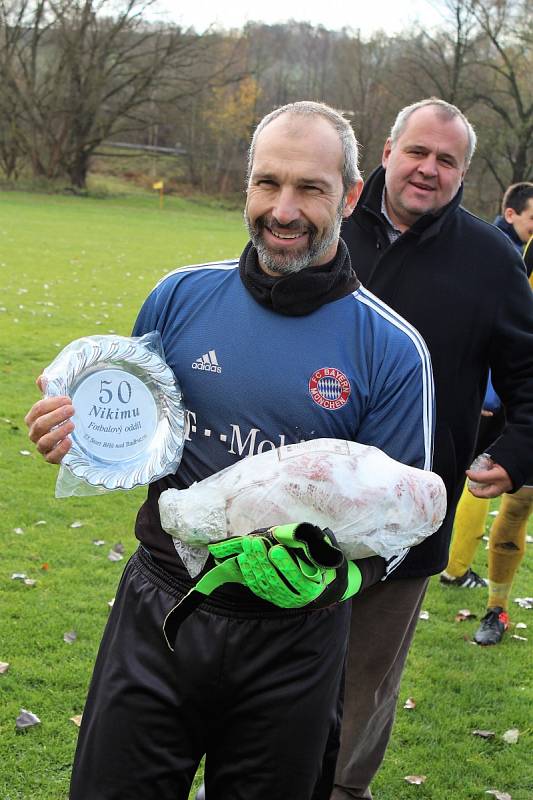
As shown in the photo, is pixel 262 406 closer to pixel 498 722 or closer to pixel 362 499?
pixel 362 499

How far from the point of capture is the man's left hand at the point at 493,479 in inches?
141

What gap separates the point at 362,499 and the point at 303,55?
83.5 meters

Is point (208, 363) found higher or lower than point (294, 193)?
lower

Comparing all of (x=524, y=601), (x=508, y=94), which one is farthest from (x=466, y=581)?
(x=508, y=94)

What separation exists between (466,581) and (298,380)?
15.1 ft

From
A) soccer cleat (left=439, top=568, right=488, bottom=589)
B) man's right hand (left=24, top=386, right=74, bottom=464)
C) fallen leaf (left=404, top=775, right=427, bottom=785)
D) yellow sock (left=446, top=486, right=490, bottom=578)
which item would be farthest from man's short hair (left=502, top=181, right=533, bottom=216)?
man's right hand (left=24, top=386, right=74, bottom=464)

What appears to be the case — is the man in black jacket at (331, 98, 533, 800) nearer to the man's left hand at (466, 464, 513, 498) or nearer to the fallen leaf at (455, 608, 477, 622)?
the man's left hand at (466, 464, 513, 498)

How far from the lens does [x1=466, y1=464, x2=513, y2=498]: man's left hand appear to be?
359cm

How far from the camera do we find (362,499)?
90.6 inches

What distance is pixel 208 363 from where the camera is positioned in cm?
266

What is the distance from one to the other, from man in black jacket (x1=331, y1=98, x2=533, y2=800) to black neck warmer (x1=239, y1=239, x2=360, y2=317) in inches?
37.2

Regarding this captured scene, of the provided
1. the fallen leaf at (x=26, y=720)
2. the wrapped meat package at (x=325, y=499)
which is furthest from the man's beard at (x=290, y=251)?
the fallen leaf at (x=26, y=720)

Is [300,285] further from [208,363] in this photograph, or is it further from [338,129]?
[338,129]

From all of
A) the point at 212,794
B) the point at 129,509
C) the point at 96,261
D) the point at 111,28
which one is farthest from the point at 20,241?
the point at 111,28
